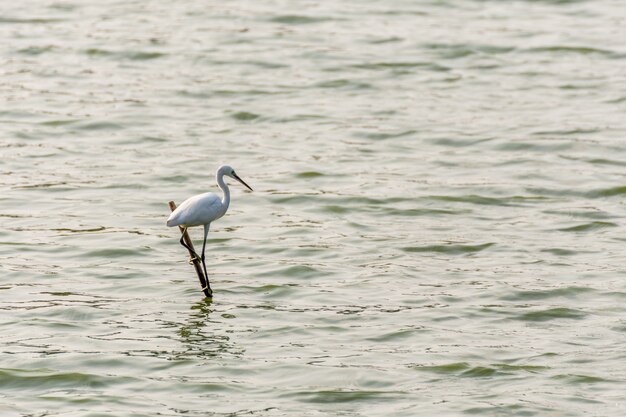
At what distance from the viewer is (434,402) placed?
38.2 ft

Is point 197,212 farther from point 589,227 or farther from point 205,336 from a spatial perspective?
point 589,227

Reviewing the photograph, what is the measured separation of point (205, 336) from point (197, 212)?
3.68ft

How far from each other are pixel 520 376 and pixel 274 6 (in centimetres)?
1574

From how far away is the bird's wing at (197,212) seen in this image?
509 inches

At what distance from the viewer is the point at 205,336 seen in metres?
13.1

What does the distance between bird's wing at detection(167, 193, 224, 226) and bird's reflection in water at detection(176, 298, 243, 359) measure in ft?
3.18

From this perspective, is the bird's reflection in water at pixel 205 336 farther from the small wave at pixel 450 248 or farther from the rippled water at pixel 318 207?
the small wave at pixel 450 248

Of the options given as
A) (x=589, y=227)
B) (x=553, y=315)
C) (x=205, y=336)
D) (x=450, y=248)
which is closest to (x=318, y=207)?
(x=450, y=248)

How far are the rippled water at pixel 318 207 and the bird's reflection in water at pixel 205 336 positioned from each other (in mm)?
34

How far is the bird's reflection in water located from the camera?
41.7ft

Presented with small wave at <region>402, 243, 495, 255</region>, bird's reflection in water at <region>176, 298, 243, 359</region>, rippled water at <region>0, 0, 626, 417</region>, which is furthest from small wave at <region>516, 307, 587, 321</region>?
bird's reflection in water at <region>176, 298, 243, 359</region>

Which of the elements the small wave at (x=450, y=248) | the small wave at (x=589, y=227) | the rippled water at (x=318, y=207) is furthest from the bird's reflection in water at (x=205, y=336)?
the small wave at (x=589, y=227)

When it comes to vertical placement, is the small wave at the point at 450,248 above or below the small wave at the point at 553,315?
above

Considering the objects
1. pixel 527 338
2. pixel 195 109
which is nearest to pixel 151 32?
pixel 195 109
